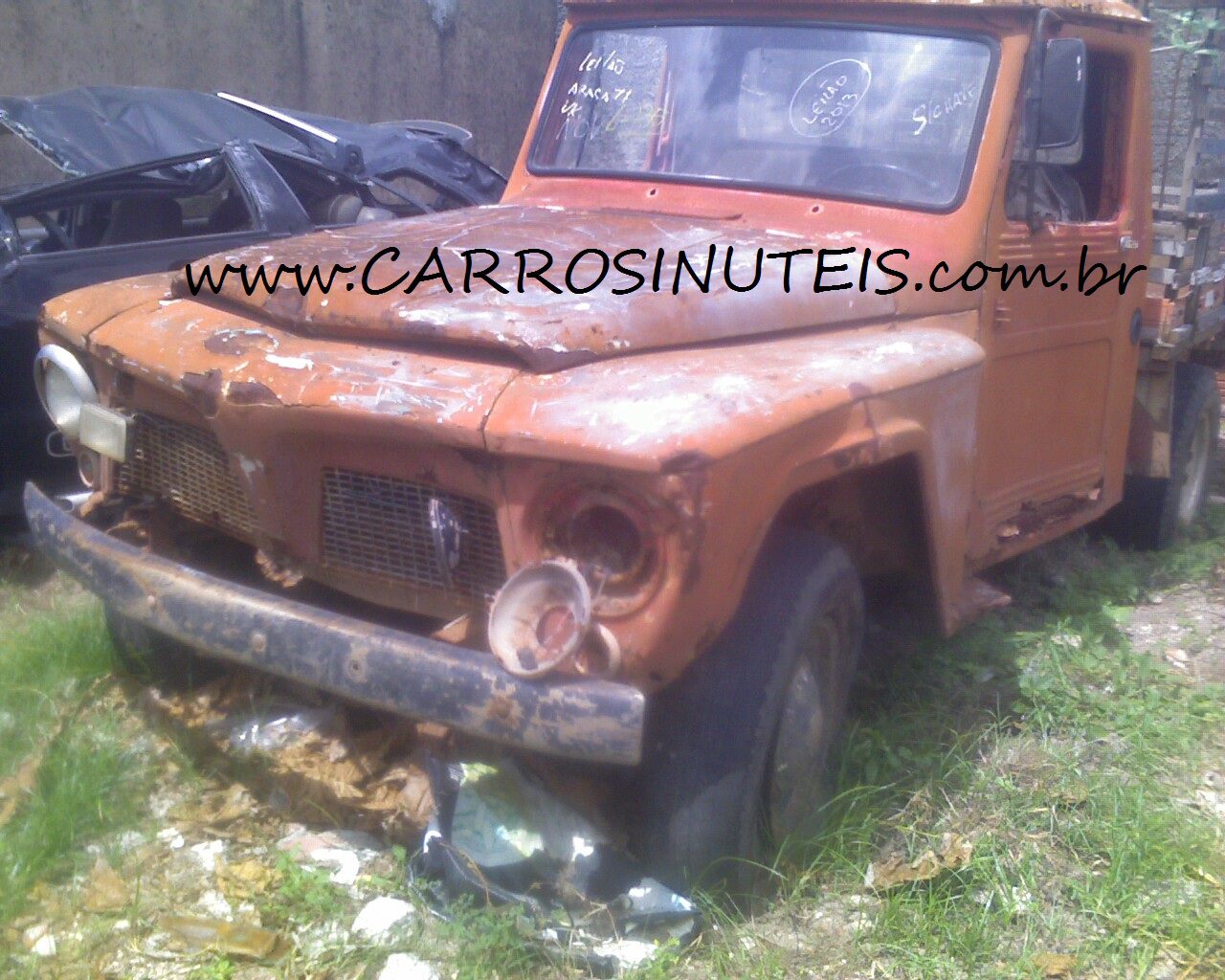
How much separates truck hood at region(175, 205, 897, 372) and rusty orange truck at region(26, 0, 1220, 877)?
0.01 meters

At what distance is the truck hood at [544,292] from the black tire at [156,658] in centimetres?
91

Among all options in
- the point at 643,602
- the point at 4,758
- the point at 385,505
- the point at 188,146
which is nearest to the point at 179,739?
the point at 4,758

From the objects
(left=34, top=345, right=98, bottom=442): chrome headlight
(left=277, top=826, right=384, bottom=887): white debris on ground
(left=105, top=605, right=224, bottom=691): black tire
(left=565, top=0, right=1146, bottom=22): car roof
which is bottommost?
(left=277, top=826, right=384, bottom=887): white debris on ground

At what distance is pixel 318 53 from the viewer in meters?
8.79

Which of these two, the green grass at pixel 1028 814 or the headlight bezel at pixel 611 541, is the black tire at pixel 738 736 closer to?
the green grass at pixel 1028 814

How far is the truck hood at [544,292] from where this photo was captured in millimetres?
2334

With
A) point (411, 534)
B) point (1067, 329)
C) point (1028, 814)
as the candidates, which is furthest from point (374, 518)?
point (1067, 329)

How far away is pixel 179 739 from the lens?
2.96 meters

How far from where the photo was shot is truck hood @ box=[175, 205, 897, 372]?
2334 millimetres

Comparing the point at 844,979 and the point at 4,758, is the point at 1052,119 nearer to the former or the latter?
the point at 844,979

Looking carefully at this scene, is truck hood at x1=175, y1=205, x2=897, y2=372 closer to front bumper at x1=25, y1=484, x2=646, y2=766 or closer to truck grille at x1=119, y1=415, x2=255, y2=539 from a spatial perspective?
truck grille at x1=119, y1=415, x2=255, y2=539

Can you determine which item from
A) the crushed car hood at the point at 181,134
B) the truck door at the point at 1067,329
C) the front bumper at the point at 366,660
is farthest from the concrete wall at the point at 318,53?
the truck door at the point at 1067,329

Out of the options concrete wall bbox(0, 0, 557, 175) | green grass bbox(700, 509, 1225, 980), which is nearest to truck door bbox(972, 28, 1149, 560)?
green grass bbox(700, 509, 1225, 980)

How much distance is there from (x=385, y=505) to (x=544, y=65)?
8.95 metres
